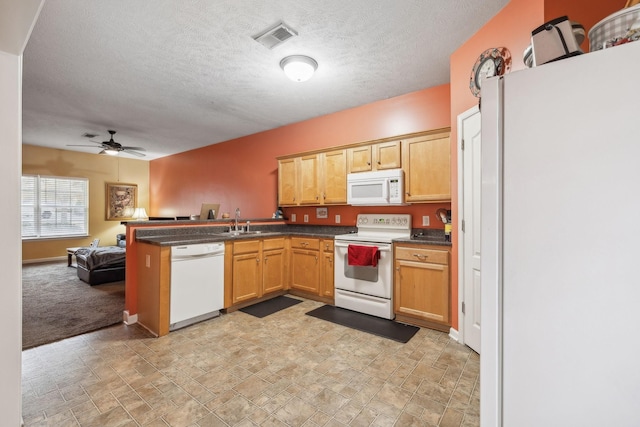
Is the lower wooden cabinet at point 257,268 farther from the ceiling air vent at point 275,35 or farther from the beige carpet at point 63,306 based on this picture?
the ceiling air vent at point 275,35

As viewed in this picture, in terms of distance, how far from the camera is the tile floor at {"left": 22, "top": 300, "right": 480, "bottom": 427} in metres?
1.72

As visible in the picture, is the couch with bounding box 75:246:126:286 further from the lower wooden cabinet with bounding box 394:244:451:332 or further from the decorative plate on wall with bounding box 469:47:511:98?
the decorative plate on wall with bounding box 469:47:511:98

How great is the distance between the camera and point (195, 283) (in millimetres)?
3094

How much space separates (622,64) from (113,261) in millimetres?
6168

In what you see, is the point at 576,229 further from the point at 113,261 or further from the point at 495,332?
the point at 113,261

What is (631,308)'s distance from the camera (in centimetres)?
67

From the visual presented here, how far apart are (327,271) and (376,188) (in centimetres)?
129

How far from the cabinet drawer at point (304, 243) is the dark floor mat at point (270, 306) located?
767mm

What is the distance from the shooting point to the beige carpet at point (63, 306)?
2.93 meters

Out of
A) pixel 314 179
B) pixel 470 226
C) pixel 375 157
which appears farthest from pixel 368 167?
pixel 470 226

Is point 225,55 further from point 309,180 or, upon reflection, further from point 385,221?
point 385,221

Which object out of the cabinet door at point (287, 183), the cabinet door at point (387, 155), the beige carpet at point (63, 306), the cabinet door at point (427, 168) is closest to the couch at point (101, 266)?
the beige carpet at point (63, 306)

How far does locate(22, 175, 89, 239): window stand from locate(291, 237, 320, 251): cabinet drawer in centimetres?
646

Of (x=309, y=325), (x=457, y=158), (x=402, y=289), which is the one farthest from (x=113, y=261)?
(x=457, y=158)
